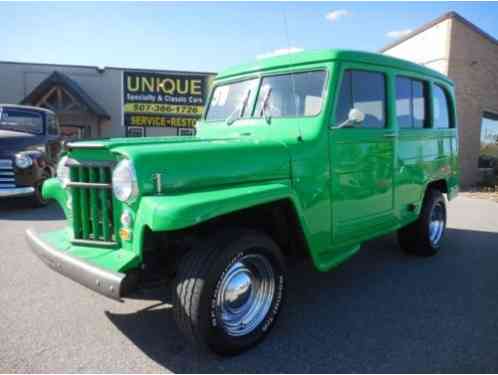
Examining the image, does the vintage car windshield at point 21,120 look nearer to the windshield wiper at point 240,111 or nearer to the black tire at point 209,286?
the windshield wiper at point 240,111

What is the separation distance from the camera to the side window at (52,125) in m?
8.34

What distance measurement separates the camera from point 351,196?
10.6 ft

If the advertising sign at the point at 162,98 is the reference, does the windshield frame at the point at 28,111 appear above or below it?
below

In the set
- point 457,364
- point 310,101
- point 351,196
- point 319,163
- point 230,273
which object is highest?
point 310,101

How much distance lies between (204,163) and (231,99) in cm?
148

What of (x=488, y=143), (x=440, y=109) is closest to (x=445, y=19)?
(x=488, y=143)

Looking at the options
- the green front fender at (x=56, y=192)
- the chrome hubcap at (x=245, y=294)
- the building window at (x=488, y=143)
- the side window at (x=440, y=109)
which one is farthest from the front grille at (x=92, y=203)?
the building window at (x=488, y=143)

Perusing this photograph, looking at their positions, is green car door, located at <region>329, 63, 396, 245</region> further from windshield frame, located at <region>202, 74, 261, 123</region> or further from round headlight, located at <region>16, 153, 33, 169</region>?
round headlight, located at <region>16, 153, 33, 169</region>

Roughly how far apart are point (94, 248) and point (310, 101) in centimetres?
202

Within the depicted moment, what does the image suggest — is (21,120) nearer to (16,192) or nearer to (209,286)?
(16,192)

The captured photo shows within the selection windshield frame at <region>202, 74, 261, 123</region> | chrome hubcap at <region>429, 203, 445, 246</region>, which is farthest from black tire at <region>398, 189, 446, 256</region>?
windshield frame at <region>202, 74, 261, 123</region>

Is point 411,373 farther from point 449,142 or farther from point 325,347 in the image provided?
point 449,142

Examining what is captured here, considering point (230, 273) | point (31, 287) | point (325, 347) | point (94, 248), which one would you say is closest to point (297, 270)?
point (325, 347)

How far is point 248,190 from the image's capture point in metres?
2.39
